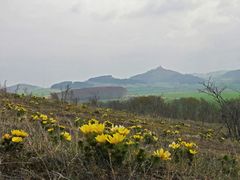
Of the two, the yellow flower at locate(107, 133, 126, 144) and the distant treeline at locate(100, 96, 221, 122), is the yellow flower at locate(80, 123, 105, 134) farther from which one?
the distant treeline at locate(100, 96, 221, 122)

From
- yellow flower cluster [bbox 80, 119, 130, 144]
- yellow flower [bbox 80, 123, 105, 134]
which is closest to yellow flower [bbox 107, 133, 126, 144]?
yellow flower cluster [bbox 80, 119, 130, 144]

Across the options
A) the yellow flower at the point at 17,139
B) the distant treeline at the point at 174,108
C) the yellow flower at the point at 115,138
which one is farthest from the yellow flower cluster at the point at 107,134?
the distant treeline at the point at 174,108

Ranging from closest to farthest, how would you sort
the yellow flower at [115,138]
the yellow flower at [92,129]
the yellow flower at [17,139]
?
the yellow flower at [115,138] < the yellow flower at [92,129] < the yellow flower at [17,139]

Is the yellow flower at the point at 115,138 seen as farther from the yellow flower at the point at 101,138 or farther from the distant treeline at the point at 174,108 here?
the distant treeline at the point at 174,108

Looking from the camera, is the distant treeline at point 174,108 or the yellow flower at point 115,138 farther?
the distant treeline at point 174,108

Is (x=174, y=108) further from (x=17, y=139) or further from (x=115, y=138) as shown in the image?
(x=115, y=138)

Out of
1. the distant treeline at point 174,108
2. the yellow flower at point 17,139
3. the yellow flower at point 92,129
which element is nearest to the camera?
the yellow flower at point 92,129

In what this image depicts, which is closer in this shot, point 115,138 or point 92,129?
point 115,138

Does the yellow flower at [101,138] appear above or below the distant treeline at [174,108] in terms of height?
above

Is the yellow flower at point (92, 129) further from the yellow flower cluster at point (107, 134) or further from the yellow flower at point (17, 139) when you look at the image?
the yellow flower at point (17, 139)

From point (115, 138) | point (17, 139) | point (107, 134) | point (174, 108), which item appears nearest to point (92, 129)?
point (107, 134)

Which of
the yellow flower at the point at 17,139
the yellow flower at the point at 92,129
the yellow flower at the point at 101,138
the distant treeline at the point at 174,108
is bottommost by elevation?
the distant treeline at the point at 174,108

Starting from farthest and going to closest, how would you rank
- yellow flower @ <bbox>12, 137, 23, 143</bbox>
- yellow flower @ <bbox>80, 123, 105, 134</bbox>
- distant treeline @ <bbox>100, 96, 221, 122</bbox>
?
distant treeline @ <bbox>100, 96, 221, 122</bbox> < yellow flower @ <bbox>12, 137, 23, 143</bbox> < yellow flower @ <bbox>80, 123, 105, 134</bbox>

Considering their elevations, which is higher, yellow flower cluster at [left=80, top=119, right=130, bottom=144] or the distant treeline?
yellow flower cluster at [left=80, top=119, right=130, bottom=144]
